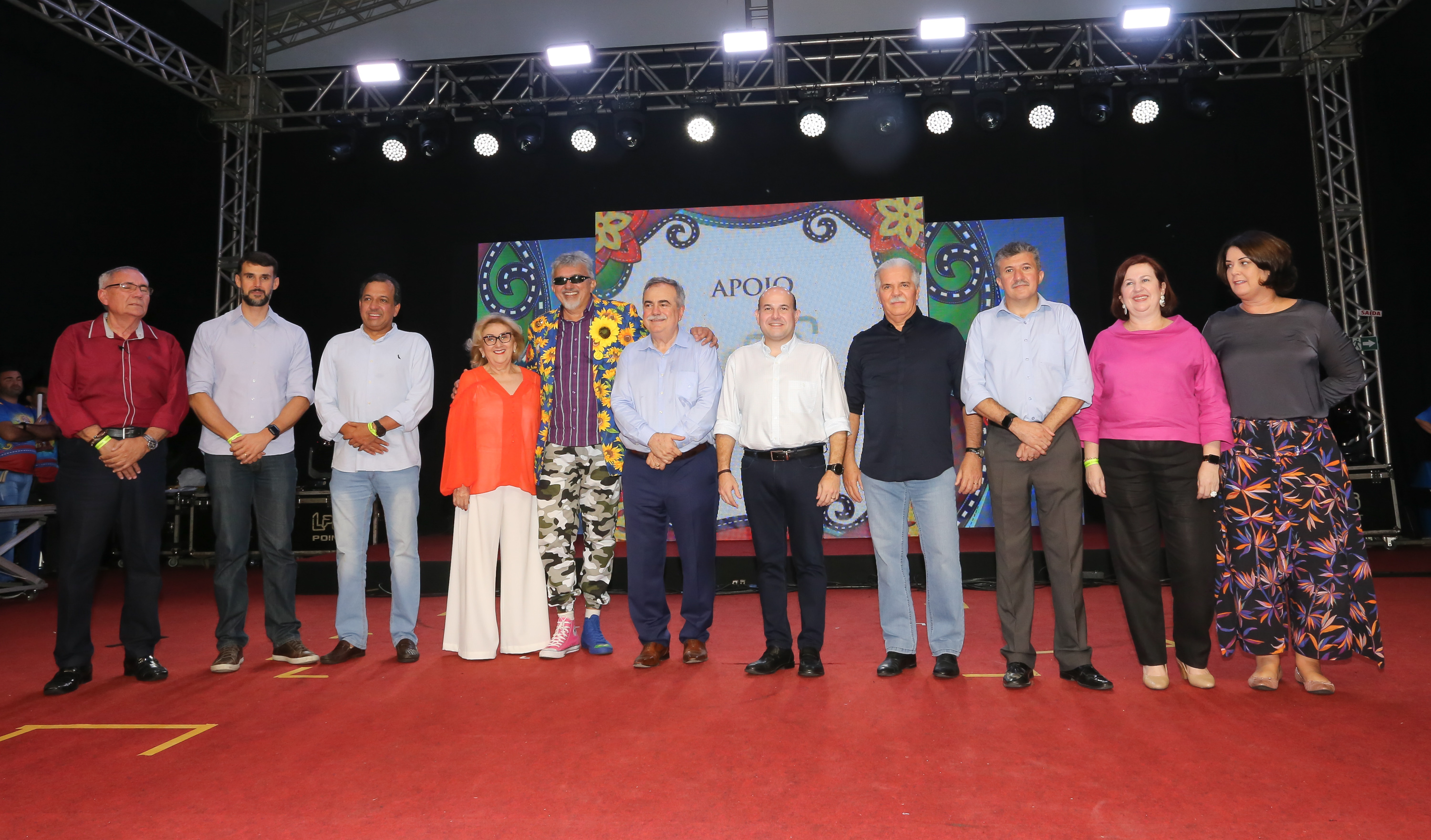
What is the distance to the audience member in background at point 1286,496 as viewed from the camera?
267 centimetres

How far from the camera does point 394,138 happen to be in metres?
7.19

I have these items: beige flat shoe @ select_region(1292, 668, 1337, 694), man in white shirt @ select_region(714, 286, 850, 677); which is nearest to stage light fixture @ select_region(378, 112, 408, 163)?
man in white shirt @ select_region(714, 286, 850, 677)

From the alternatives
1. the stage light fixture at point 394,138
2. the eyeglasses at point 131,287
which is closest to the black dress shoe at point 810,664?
the eyeglasses at point 131,287

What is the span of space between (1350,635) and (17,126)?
7.97m

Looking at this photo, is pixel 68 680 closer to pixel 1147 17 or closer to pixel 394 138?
pixel 394 138

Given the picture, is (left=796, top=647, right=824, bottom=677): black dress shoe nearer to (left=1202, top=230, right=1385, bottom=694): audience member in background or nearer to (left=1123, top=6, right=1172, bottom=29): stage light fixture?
(left=1202, top=230, right=1385, bottom=694): audience member in background

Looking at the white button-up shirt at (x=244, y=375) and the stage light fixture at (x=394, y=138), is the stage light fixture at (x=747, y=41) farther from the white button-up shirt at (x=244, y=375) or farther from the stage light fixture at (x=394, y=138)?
the white button-up shirt at (x=244, y=375)

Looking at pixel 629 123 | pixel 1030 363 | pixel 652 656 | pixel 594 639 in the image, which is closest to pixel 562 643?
pixel 594 639

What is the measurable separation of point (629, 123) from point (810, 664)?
17.3 feet

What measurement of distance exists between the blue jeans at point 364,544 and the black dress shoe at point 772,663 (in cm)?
139

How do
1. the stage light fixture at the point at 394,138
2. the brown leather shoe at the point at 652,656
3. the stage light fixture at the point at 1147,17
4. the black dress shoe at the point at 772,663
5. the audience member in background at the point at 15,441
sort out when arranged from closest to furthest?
1. the black dress shoe at the point at 772,663
2. the brown leather shoe at the point at 652,656
3. the audience member in background at the point at 15,441
4. the stage light fixture at the point at 1147,17
5. the stage light fixture at the point at 394,138

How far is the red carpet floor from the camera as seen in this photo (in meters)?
1.77

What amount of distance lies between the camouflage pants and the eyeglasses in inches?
64.0

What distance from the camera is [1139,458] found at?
273 cm
